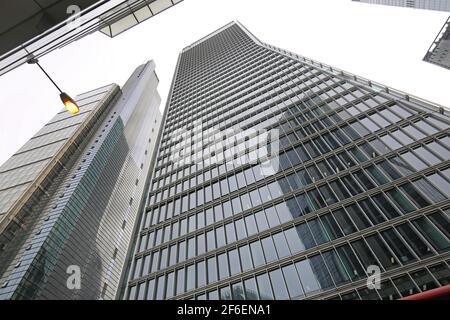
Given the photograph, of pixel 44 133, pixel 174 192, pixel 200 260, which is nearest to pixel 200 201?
pixel 174 192

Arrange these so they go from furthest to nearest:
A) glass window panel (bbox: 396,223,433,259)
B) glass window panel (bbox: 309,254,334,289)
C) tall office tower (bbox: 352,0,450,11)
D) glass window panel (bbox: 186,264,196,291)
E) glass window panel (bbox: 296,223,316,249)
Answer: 1. tall office tower (bbox: 352,0,450,11)
2. glass window panel (bbox: 186,264,196,291)
3. glass window panel (bbox: 296,223,316,249)
4. glass window panel (bbox: 309,254,334,289)
5. glass window panel (bbox: 396,223,433,259)

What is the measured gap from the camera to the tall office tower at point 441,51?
11750cm

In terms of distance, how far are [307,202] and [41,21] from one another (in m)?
27.3

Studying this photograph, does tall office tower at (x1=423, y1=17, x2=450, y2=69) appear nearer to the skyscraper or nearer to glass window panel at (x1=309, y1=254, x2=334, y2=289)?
the skyscraper

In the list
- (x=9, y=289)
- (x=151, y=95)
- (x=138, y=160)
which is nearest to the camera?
(x=9, y=289)

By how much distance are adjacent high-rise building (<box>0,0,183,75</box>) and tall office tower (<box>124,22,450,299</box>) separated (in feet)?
69.2

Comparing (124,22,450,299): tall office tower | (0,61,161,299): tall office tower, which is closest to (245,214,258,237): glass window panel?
(124,22,450,299): tall office tower

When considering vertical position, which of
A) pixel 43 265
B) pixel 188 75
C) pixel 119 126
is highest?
pixel 119 126

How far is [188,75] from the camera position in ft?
341

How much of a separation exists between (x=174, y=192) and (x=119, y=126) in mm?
87778

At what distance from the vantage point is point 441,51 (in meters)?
125

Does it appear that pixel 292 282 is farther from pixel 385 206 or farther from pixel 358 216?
pixel 385 206

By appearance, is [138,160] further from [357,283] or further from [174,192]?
[357,283]

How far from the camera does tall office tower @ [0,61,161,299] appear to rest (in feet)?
222
